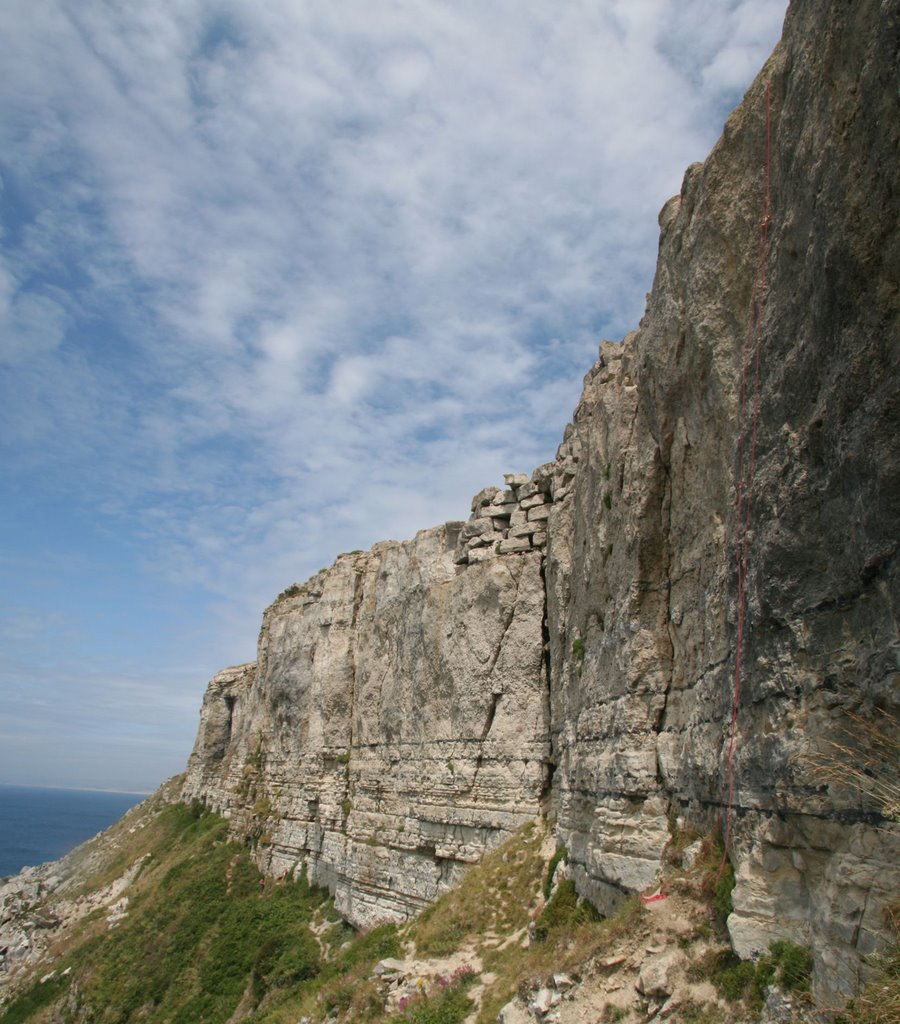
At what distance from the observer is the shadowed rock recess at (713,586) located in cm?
568

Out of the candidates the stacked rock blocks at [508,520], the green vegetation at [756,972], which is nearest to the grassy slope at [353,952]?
the green vegetation at [756,972]

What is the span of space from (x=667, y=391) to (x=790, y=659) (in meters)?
5.08

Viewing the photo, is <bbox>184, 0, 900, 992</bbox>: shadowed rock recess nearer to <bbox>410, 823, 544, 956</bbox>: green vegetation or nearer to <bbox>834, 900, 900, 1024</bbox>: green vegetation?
<bbox>834, 900, 900, 1024</bbox>: green vegetation

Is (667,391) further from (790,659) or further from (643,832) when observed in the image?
(643,832)

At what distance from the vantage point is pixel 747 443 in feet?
26.5

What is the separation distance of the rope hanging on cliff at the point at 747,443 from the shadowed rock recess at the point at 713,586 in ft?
0.67

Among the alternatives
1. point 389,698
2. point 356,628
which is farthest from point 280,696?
point 389,698

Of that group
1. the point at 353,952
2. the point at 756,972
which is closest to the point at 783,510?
the point at 756,972

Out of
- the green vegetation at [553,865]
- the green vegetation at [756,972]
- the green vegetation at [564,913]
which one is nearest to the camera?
the green vegetation at [756,972]

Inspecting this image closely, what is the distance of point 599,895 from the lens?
12156 mm

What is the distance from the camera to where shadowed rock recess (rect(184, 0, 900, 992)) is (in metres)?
5.68

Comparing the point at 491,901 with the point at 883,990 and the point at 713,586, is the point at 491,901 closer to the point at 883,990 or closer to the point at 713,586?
the point at 713,586

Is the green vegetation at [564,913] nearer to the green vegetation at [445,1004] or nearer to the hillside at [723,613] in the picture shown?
the hillside at [723,613]

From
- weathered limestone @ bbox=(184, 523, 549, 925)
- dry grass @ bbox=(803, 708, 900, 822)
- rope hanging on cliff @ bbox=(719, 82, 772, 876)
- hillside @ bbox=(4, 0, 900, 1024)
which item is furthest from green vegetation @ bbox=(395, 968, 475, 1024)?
dry grass @ bbox=(803, 708, 900, 822)
